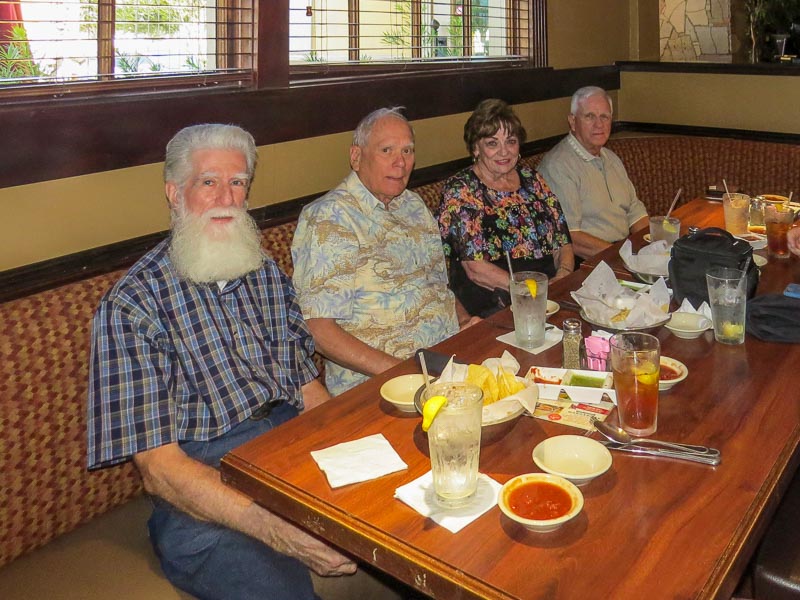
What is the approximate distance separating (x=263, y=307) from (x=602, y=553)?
1.23 meters

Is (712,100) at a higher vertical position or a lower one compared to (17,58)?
higher

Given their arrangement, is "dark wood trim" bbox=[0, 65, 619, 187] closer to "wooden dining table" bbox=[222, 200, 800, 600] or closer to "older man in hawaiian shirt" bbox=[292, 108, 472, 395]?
"older man in hawaiian shirt" bbox=[292, 108, 472, 395]

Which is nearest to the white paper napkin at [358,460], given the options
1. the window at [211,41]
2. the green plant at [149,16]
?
the window at [211,41]

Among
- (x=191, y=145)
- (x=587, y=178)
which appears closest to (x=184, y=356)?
(x=191, y=145)

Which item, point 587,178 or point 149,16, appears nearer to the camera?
point 149,16

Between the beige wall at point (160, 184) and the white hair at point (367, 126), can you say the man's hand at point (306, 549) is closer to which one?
the beige wall at point (160, 184)

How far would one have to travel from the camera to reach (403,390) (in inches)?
67.0

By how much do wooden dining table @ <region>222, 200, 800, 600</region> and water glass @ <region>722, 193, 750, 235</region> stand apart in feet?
3.97

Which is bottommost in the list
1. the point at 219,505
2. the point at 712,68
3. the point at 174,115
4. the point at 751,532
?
the point at 219,505

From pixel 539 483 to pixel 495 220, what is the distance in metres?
1.85

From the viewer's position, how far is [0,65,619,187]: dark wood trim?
208 cm

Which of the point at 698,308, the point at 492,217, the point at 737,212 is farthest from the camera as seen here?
the point at 492,217

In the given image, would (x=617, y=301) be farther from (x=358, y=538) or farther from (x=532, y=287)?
(x=358, y=538)

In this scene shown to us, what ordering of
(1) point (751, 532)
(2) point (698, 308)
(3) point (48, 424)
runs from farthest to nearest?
(2) point (698, 308)
(3) point (48, 424)
(1) point (751, 532)
